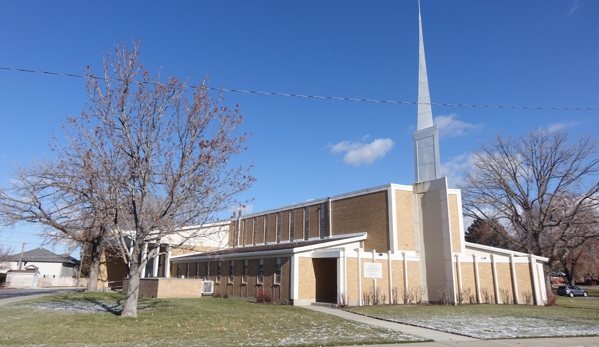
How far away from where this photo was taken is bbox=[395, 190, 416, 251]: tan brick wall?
29719mm

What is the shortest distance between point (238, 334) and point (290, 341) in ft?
6.37

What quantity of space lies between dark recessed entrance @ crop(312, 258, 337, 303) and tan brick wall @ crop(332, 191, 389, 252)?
3.81 m

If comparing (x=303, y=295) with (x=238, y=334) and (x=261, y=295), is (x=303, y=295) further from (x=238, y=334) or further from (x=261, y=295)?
(x=238, y=334)

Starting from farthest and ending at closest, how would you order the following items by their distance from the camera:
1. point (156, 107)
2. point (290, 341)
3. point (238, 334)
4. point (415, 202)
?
point (415, 202), point (156, 107), point (238, 334), point (290, 341)

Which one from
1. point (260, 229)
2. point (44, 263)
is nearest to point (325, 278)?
point (260, 229)

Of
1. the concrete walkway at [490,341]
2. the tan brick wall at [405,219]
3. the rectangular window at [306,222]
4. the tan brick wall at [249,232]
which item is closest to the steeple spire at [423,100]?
the tan brick wall at [405,219]

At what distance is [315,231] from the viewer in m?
36.7

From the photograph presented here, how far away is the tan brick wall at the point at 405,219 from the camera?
29.7m

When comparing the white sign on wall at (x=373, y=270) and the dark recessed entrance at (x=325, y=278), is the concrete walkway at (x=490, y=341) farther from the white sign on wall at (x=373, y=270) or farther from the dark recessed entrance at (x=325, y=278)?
the dark recessed entrance at (x=325, y=278)

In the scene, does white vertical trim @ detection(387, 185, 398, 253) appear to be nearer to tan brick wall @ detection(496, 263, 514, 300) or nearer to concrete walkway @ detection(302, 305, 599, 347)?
tan brick wall @ detection(496, 263, 514, 300)

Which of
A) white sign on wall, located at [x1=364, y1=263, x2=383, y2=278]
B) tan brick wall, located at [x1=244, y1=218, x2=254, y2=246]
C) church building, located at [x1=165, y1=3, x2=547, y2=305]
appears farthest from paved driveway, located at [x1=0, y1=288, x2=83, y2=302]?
white sign on wall, located at [x1=364, y1=263, x2=383, y2=278]

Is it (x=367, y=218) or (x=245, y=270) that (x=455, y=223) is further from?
(x=245, y=270)

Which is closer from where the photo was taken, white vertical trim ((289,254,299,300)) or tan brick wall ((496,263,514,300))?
white vertical trim ((289,254,299,300))

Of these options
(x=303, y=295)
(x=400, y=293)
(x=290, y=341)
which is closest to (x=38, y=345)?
(x=290, y=341)
